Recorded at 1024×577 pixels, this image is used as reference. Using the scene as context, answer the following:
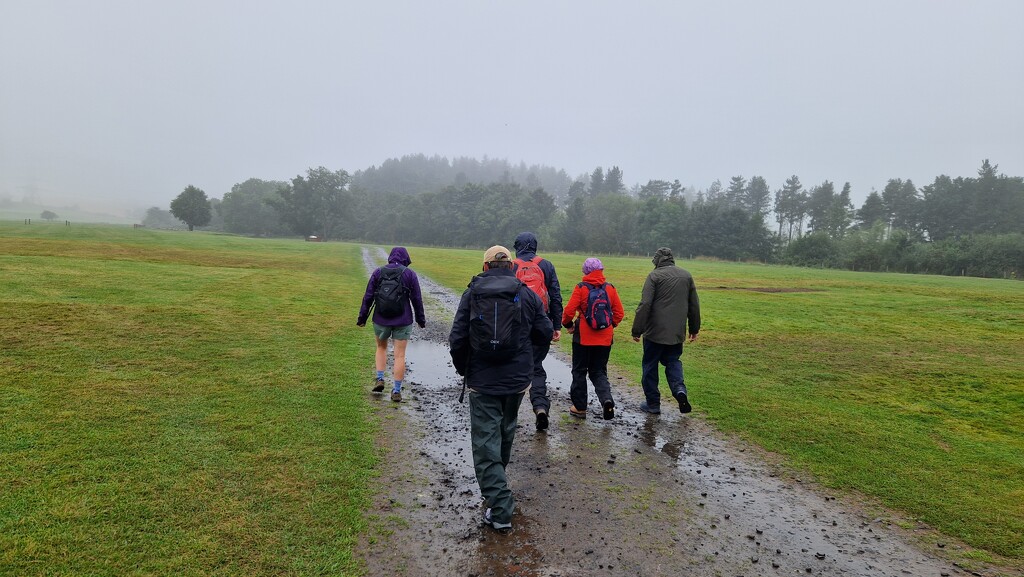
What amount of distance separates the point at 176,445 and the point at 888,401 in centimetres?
1139

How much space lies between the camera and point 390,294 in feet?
26.2

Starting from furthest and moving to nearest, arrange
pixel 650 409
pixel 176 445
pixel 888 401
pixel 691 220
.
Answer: pixel 691 220 → pixel 888 401 → pixel 650 409 → pixel 176 445

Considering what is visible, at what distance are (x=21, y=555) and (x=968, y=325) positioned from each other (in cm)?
2410

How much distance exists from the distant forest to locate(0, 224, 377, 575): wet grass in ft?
278

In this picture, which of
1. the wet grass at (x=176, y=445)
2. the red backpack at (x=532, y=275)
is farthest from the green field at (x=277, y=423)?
the red backpack at (x=532, y=275)

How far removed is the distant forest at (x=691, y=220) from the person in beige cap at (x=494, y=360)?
84.2 metres

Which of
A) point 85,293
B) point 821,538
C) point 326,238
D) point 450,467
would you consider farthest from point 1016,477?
point 326,238

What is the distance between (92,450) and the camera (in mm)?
5387

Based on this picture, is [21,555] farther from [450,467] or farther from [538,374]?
[538,374]

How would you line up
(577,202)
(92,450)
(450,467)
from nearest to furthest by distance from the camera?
(92,450), (450,467), (577,202)

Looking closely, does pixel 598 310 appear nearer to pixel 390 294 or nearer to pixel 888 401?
pixel 390 294

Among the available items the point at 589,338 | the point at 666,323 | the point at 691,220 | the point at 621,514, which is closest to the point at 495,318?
the point at 621,514

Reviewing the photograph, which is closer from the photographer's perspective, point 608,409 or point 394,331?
point 608,409

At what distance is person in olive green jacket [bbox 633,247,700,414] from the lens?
791 cm
